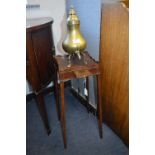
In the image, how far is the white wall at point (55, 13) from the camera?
1.88 m

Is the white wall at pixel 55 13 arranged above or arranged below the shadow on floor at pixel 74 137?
above

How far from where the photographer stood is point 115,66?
4.41 feet

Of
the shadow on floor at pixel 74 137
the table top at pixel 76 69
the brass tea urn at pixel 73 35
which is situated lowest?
the shadow on floor at pixel 74 137

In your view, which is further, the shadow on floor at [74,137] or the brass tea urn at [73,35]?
the shadow on floor at [74,137]

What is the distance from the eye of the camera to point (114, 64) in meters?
1.35

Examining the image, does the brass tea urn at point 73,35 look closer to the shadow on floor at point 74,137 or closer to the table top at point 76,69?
the table top at point 76,69

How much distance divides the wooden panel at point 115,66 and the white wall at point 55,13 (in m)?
0.80

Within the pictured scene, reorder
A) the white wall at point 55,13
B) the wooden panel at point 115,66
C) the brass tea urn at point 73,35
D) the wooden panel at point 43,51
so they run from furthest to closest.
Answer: the white wall at point 55,13
the wooden panel at point 43,51
the brass tea urn at point 73,35
the wooden panel at point 115,66

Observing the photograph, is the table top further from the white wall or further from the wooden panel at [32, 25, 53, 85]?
the white wall

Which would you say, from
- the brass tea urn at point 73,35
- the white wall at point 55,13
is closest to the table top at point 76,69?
the brass tea urn at point 73,35

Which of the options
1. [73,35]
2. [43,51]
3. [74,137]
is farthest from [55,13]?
[74,137]

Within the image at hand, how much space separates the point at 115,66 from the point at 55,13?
103cm

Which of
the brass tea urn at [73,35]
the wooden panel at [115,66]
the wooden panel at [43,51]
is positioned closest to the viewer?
the wooden panel at [115,66]
